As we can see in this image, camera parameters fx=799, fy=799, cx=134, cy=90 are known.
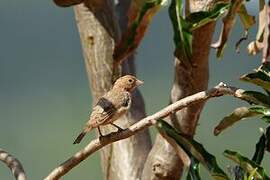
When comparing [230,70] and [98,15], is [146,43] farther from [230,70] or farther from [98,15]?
[98,15]

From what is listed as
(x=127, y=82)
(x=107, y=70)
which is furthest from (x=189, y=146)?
(x=107, y=70)

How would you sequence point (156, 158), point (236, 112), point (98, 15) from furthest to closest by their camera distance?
point (98, 15) < point (156, 158) < point (236, 112)

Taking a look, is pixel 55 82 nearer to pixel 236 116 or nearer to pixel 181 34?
pixel 181 34

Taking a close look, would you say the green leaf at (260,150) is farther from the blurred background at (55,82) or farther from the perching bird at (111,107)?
the blurred background at (55,82)

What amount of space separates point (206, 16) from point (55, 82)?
1277 mm

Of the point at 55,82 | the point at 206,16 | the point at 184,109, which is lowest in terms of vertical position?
the point at 55,82

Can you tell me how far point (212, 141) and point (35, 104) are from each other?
2.10ft

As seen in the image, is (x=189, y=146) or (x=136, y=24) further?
(x=136, y=24)

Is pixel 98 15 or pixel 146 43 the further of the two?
pixel 146 43

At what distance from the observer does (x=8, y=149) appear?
286 centimetres

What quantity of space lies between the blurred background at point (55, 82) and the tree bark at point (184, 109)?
0.87 metres

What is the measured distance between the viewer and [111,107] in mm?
1853

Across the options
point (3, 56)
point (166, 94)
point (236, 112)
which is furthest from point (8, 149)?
point (236, 112)

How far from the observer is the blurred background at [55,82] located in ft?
9.29
